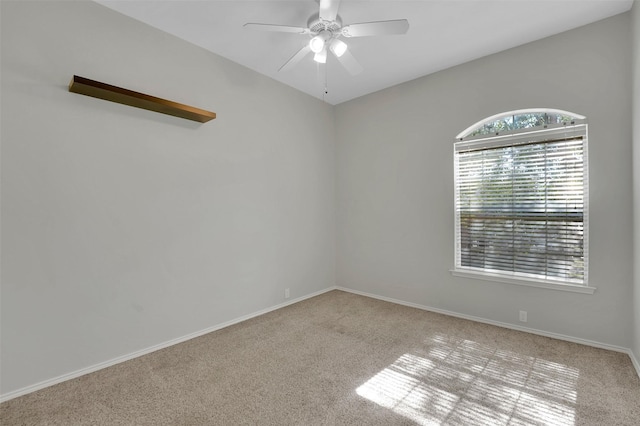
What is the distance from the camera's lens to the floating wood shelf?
2.19 meters

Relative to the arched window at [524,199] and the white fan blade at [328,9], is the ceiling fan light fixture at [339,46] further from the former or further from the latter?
the arched window at [524,199]

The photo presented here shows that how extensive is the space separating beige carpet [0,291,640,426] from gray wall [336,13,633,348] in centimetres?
40

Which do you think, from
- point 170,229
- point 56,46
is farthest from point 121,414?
point 56,46

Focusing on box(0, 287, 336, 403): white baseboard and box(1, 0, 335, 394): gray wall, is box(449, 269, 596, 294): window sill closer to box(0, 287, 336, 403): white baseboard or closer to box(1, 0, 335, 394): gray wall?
box(1, 0, 335, 394): gray wall

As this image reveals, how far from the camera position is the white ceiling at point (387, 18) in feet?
7.93

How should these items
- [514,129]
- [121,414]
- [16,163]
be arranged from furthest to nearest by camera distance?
1. [514,129]
2. [16,163]
3. [121,414]

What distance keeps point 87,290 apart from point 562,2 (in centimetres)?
457

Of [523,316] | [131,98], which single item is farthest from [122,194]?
[523,316]

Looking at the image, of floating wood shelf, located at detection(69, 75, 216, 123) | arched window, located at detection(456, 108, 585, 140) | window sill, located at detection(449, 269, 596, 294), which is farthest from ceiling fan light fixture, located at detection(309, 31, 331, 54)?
window sill, located at detection(449, 269, 596, 294)

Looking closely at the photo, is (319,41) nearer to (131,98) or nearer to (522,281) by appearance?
(131,98)

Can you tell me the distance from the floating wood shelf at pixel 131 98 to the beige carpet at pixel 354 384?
2.24m

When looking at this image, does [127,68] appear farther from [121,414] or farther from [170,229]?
[121,414]

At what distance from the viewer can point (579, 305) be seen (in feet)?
8.94

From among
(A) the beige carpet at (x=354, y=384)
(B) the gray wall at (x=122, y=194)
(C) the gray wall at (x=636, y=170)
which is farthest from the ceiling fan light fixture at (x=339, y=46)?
(A) the beige carpet at (x=354, y=384)
